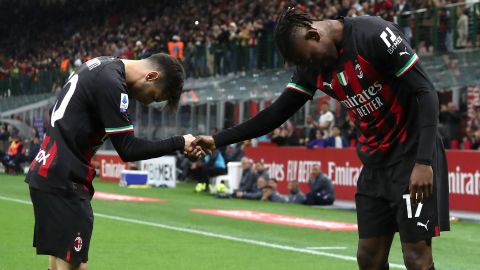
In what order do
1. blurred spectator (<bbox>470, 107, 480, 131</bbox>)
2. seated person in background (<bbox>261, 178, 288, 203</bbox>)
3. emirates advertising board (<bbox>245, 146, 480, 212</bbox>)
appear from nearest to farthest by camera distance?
emirates advertising board (<bbox>245, 146, 480, 212</bbox>) < blurred spectator (<bbox>470, 107, 480, 131</bbox>) < seated person in background (<bbox>261, 178, 288, 203</bbox>)

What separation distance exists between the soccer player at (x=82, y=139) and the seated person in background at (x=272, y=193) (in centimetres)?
1628

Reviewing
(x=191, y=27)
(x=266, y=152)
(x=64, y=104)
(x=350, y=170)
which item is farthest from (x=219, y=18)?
(x=64, y=104)

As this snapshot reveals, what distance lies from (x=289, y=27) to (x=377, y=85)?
635mm

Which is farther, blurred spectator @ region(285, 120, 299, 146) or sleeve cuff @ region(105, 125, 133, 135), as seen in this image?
blurred spectator @ region(285, 120, 299, 146)

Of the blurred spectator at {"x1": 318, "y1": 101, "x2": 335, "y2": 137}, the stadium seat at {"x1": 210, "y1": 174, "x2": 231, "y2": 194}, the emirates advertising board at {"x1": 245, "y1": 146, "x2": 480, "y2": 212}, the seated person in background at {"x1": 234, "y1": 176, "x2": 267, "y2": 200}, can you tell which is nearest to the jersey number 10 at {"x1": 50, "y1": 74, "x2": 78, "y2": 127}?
the emirates advertising board at {"x1": 245, "y1": 146, "x2": 480, "y2": 212}

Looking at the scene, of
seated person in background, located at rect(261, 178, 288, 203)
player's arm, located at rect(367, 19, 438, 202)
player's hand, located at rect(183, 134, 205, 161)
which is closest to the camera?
player's arm, located at rect(367, 19, 438, 202)

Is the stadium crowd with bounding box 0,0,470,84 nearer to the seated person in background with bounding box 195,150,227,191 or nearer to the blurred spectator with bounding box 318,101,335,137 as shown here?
the blurred spectator with bounding box 318,101,335,137

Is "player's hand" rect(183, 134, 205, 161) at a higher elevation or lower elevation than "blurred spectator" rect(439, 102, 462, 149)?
lower

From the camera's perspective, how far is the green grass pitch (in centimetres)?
1102

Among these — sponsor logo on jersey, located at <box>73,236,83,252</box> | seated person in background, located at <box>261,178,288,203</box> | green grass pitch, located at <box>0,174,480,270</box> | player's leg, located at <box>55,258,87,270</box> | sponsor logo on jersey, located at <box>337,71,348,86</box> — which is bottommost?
green grass pitch, located at <box>0,174,480,270</box>

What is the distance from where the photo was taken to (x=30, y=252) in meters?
11.7

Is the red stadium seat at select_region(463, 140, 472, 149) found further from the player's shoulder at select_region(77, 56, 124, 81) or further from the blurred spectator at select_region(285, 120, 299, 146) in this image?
the player's shoulder at select_region(77, 56, 124, 81)

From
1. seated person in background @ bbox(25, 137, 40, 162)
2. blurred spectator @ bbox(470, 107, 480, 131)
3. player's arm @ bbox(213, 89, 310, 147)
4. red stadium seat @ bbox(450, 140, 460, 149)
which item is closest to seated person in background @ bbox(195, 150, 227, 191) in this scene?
red stadium seat @ bbox(450, 140, 460, 149)

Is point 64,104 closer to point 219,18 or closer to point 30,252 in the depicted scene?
point 30,252
